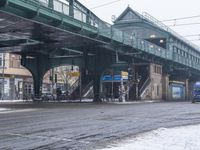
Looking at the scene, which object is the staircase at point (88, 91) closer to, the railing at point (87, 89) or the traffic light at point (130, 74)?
the railing at point (87, 89)

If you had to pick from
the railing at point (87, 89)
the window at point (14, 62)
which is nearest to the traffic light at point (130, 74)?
the railing at point (87, 89)

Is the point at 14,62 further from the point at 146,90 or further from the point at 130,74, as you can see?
the point at 146,90

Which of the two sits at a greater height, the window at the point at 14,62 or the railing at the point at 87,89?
the window at the point at 14,62

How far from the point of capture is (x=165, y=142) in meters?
12.4

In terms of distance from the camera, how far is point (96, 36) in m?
45.6

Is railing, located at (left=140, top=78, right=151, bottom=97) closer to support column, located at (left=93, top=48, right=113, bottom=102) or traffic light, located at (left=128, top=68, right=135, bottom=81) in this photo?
traffic light, located at (left=128, top=68, right=135, bottom=81)

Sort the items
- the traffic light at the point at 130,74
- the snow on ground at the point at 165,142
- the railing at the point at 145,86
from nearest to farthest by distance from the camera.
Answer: the snow on ground at the point at 165,142 < the traffic light at the point at 130,74 < the railing at the point at 145,86

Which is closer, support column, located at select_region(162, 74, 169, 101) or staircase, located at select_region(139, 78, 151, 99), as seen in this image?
staircase, located at select_region(139, 78, 151, 99)

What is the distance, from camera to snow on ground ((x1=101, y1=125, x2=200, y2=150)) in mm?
11367

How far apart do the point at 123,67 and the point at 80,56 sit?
12171 millimetres

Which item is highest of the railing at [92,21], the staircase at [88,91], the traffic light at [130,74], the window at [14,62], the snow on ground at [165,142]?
the railing at [92,21]

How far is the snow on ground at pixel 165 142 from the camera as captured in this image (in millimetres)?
11367

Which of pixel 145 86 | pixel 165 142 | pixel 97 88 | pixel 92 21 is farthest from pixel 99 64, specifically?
pixel 165 142

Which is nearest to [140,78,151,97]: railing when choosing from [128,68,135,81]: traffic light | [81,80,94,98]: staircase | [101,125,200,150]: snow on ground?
[128,68,135,81]: traffic light
